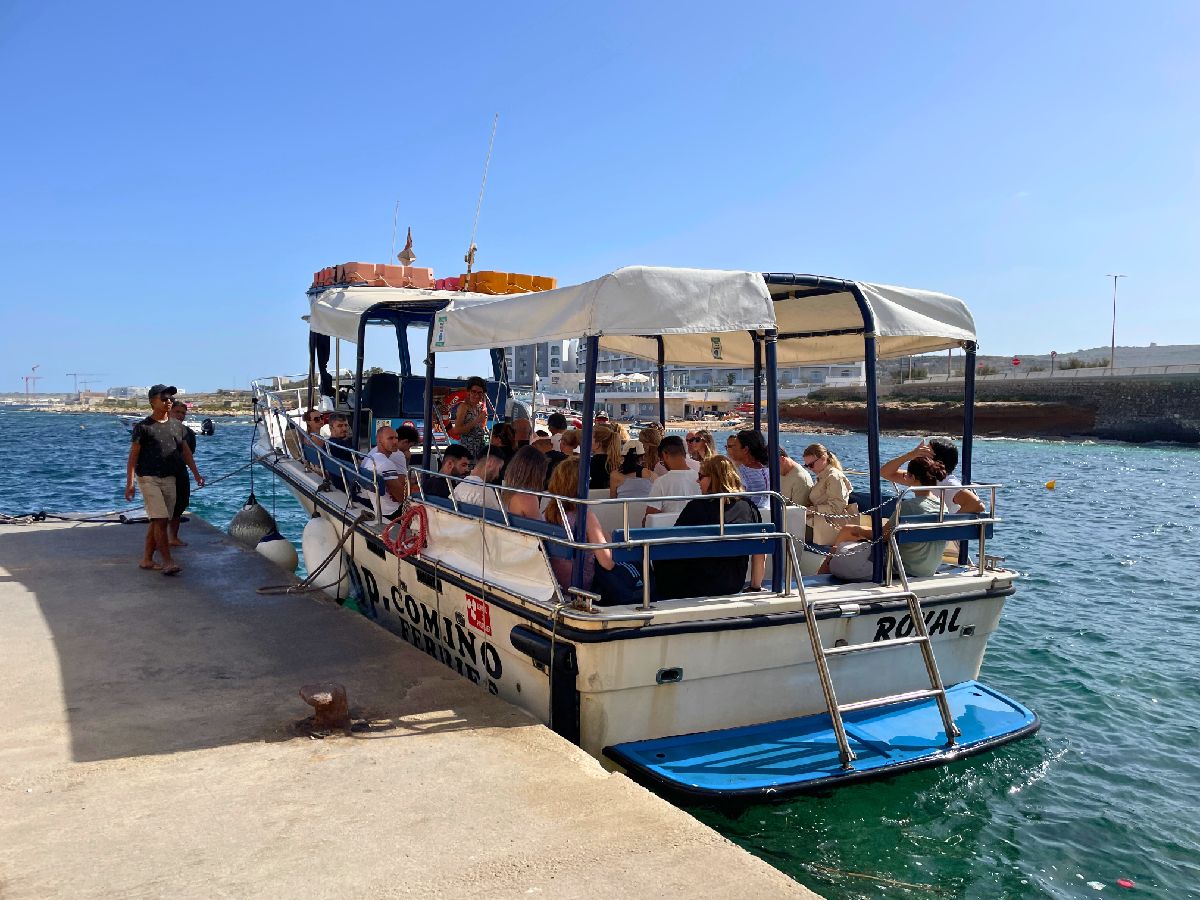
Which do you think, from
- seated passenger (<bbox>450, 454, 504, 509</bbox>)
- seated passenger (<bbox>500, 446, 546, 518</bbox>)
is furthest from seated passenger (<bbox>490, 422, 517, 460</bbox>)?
seated passenger (<bbox>500, 446, 546, 518</bbox>)

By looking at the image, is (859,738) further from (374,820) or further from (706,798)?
(374,820)

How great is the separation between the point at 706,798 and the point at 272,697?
9.54 feet

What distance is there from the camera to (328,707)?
5.03 metres

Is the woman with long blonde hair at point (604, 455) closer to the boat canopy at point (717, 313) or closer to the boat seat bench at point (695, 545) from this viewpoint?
the boat canopy at point (717, 313)

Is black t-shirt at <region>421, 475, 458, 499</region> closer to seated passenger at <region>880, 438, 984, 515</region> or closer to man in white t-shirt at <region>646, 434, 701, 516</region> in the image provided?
man in white t-shirt at <region>646, 434, 701, 516</region>

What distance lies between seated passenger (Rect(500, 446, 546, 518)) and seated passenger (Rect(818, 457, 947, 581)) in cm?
231

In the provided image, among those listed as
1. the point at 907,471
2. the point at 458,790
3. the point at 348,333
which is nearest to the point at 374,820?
the point at 458,790

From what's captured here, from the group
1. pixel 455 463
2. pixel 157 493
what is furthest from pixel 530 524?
pixel 157 493

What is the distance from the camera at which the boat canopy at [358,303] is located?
955 centimetres

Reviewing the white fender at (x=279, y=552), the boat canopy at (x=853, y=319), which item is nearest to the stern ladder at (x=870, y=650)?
the boat canopy at (x=853, y=319)

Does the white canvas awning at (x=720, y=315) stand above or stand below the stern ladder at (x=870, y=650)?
above

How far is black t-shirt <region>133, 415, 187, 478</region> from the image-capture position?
878 centimetres

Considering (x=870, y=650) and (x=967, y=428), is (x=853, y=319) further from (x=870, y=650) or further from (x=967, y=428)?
(x=870, y=650)

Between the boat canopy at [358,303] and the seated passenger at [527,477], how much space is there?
3800 mm
